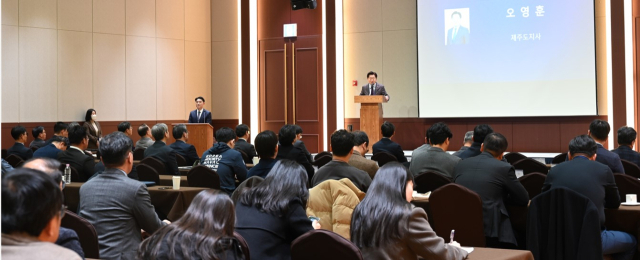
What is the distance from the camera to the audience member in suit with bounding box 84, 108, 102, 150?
480 inches

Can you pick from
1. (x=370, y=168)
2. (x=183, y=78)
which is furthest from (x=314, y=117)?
(x=370, y=168)

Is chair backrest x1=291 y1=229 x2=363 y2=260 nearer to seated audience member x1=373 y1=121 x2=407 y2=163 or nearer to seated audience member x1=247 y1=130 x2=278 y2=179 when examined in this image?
seated audience member x1=247 y1=130 x2=278 y2=179

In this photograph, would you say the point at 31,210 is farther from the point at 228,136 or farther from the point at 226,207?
the point at 228,136

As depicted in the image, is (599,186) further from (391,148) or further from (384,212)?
(391,148)

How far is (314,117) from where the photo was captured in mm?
13711

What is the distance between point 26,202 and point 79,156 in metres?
5.09

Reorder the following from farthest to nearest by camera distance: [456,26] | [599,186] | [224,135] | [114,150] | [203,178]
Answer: [456,26]
[224,135]
[203,178]
[599,186]
[114,150]

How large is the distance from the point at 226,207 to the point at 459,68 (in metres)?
10.3

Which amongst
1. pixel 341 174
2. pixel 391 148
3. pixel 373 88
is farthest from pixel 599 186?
pixel 373 88

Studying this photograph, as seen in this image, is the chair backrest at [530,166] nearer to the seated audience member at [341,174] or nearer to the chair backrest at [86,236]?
the seated audience member at [341,174]

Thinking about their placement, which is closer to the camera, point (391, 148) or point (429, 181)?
point (429, 181)

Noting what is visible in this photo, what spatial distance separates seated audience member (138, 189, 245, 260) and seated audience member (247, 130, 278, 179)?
280cm

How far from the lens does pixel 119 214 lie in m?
3.64

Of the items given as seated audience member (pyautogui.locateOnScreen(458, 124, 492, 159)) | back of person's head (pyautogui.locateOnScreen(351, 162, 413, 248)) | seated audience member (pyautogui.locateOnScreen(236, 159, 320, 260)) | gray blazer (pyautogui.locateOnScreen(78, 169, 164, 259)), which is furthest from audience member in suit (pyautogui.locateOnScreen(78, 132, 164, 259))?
seated audience member (pyautogui.locateOnScreen(458, 124, 492, 159))
